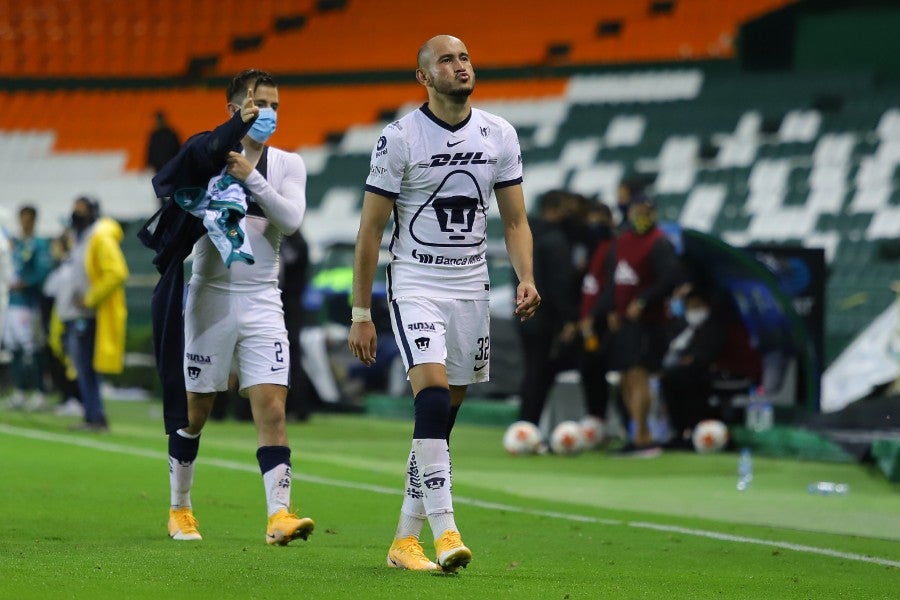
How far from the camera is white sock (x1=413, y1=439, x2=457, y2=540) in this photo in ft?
20.1

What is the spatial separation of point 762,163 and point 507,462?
12.9 metres

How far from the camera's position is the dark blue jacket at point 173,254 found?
7.26 meters

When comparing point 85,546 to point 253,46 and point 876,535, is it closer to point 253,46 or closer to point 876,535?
point 876,535

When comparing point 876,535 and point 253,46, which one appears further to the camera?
point 253,46

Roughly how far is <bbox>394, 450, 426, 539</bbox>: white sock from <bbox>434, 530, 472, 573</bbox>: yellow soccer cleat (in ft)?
1.12

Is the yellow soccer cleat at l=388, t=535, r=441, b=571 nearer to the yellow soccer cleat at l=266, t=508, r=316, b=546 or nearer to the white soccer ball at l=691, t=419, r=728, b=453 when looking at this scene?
the yellow soccer cleat at l=266, t=508, r=316, b=546

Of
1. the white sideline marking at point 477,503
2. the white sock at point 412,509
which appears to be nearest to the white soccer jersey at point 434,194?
the white sock at point 412,509

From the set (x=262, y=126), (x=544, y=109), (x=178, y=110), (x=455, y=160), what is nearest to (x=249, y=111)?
(x=262, y=126)

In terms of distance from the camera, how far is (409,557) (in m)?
6.31

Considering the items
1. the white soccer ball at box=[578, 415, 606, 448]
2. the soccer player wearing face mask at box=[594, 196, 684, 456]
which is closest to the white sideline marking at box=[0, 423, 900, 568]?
the soccer player wearing face mask at box=[594, 196, 684, 456]

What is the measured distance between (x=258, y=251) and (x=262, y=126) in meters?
0.58

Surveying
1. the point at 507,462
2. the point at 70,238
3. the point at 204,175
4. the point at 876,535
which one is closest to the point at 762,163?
the point at 70,238

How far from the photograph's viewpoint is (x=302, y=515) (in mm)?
8938

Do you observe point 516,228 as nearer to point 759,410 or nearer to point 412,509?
point 412,509
